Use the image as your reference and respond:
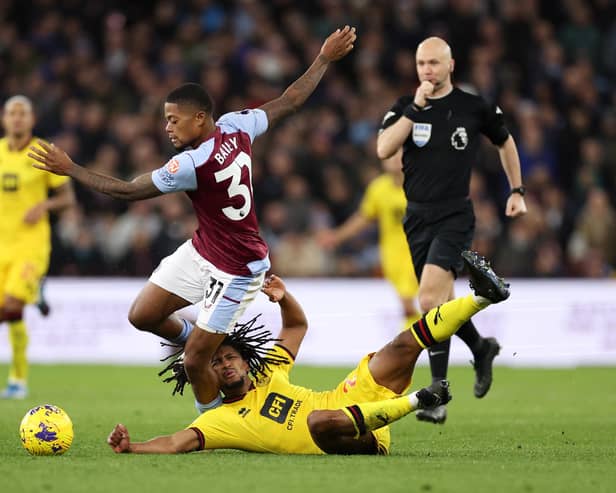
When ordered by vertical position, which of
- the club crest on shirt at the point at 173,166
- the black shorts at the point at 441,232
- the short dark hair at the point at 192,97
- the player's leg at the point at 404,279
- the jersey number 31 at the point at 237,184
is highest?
the short dark hair at the point at 192,97

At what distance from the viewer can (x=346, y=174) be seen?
1758 cm

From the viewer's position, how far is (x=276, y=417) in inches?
280

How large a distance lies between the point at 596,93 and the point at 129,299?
7793 millimetres

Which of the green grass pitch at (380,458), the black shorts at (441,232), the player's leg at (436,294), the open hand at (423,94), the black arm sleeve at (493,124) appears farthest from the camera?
the black arm sleeve at (493,124)

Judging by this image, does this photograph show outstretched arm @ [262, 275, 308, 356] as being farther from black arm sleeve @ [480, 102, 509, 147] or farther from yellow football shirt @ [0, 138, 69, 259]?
yellow football shirt @ [0, 138, 69, 259]

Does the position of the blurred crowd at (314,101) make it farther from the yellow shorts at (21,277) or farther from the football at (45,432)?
the football at (45,432)

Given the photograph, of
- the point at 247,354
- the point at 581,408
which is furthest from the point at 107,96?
the point at 247,354

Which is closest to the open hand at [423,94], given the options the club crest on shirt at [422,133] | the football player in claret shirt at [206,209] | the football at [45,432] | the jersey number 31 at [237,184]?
the club crest on shirt at [422,133]

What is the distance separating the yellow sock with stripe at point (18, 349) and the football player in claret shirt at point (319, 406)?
452 centimetres

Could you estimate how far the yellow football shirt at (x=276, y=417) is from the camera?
7035 mm

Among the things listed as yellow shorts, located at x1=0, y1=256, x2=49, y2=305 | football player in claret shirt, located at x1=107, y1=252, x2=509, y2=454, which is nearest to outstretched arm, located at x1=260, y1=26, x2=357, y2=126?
football player in claret shirt, located at x1=107, y1=252, x2=509, y2=454

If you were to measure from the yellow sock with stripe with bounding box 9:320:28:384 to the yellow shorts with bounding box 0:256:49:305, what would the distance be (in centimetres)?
26

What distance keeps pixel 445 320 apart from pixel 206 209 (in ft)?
5.29

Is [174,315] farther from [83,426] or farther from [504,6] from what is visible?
[504,6]
